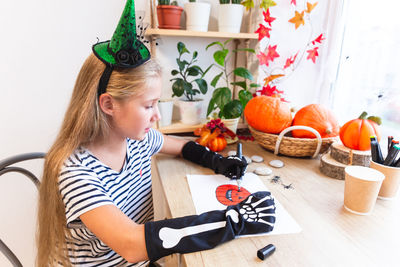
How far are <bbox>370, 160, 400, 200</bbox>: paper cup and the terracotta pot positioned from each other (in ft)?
2.85

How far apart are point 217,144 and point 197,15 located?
1.77ft

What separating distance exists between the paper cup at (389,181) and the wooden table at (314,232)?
0.02 m

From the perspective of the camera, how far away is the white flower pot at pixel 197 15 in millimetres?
1026

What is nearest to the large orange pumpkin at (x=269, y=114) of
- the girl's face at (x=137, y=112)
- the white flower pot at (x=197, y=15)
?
the white flower pot at (x=197, y=15)

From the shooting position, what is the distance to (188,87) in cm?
110

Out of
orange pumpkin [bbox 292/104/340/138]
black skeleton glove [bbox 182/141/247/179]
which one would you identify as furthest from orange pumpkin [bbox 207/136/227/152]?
orange pumpkin [bbox 292/104/340/138]

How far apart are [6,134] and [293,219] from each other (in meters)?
1.23

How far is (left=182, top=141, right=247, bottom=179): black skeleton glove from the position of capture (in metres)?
0.81

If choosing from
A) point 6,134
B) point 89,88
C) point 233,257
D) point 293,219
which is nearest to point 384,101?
point 293,219

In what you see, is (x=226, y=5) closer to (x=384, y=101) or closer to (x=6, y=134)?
(x=384, y=101)

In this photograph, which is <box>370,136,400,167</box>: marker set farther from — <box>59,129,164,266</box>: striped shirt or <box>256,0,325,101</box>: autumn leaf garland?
<box>59,129,164,266</box>: striped shirt

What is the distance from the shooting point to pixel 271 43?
1.19m

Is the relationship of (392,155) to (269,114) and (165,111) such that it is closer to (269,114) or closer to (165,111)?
(269,114)

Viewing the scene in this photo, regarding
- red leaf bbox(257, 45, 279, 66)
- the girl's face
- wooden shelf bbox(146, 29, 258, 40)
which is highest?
wooden shelf bbox(146, 29, 258, 40)
